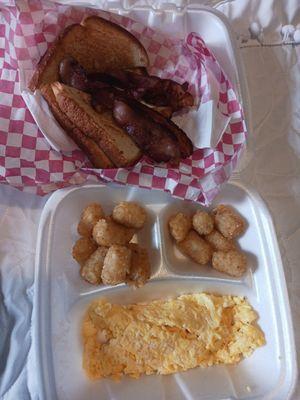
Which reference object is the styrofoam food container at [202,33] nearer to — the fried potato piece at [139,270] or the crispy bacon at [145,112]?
the crispy bacon at [145,112]

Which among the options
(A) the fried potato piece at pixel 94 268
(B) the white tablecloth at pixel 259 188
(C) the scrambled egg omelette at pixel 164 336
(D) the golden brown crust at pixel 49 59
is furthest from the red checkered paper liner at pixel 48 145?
(C) the scrambled egg omelette at pixel 164 336

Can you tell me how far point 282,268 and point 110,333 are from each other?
61 cm

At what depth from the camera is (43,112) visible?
4.82 feet

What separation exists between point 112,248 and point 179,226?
25 centimetres

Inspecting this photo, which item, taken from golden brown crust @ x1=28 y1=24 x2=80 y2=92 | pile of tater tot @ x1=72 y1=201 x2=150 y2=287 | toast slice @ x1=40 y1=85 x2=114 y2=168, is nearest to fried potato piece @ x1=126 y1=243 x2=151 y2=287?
pile of tater tot @ x1=72 y1=201 x2=150 y2=287

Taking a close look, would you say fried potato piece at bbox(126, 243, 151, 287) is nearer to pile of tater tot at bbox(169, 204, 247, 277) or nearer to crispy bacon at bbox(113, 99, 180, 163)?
pile of tater tot at bbox(169, 204, 247, 277)

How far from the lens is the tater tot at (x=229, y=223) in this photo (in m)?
1.55

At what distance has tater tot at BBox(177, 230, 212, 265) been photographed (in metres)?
1.55

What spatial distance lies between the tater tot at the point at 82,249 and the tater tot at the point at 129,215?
0.40 feet

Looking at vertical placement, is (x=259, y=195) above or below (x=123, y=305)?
above

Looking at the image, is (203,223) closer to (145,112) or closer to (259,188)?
(259,188)

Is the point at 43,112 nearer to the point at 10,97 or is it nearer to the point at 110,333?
the point at 10,97

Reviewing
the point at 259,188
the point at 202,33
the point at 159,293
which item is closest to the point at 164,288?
the point at 159,293

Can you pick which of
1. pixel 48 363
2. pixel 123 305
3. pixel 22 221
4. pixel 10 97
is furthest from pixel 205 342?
pixel 10 97
